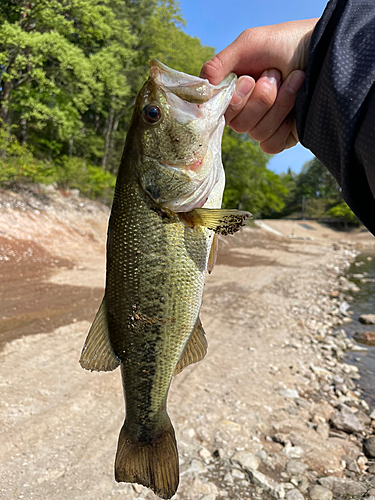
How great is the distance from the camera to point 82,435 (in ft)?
15.6

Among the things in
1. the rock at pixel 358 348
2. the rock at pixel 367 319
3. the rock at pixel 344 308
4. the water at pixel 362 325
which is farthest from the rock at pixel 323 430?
the rock at pixel 344 308

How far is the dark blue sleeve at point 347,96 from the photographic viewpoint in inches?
63.6

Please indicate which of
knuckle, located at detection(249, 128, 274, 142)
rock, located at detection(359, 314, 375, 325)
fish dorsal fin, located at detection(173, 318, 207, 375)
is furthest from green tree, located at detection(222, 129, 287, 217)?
fish dorsal fin, located at detection(173, 318, 207, 375)

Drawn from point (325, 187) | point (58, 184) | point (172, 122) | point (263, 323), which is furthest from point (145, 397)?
point (325, 187)

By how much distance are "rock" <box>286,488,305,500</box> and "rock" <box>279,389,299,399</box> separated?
216 centimetres

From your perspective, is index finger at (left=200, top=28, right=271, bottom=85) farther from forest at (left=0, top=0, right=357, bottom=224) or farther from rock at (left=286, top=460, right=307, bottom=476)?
forest at (left=0, top=0, right=357, bottom=224)

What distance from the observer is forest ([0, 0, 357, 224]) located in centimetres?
1891

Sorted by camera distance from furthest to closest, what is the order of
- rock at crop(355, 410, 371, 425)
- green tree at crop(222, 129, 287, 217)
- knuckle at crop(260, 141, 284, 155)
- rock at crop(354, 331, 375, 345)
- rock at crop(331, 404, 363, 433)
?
green tree at crop(222, 129, 287, 217) → rock at crop(354, 331, 375, 345) → rock at crop(355, 410, 371, 425) → rock at crop(331, 404, 363, 433) → knuckle at crop(260, 141, 284, 155)

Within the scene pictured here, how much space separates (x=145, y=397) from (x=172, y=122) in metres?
1.53

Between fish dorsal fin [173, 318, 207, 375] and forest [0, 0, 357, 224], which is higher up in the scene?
forest [0, 0, 357, 224]

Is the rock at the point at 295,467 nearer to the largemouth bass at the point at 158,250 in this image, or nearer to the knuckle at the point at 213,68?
the largemouth bass at the point at 158,250

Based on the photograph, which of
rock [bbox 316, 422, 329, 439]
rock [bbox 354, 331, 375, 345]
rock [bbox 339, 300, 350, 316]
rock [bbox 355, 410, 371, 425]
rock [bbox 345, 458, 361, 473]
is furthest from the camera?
rock [bbox 339, 300, 350, 316]

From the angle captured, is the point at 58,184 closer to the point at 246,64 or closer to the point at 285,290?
the point at 285,290

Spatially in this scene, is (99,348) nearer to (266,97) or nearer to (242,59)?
(266,97)
